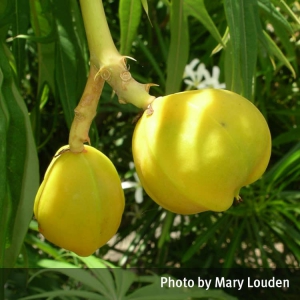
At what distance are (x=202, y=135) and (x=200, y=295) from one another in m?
0.66

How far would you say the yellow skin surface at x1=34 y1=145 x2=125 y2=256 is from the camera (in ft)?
1.42

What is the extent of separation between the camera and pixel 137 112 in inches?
49.7

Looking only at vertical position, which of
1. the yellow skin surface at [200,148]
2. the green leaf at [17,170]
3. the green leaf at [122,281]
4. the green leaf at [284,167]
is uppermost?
the yellow skin surface at [200,148]

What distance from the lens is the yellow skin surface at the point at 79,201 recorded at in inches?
17.0

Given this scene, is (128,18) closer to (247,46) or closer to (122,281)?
(247,46)

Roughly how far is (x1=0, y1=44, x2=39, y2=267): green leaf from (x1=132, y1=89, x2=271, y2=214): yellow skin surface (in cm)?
15

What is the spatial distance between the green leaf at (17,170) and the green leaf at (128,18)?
0.15 m

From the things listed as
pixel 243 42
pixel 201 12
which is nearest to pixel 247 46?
pixel 243 42

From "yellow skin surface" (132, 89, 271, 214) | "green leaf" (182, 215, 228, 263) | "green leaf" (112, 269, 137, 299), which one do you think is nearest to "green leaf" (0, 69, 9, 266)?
"yellow skin surface" (132, 89, 271, 214)

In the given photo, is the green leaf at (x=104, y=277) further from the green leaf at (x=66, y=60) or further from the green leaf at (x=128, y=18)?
the green leaf at (x=128, y=18)

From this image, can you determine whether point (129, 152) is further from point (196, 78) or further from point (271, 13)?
point (271, 13)

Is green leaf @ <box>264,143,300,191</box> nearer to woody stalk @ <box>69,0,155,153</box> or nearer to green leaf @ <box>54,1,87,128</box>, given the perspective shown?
green leaf @ <box>54,1,87,128</box>

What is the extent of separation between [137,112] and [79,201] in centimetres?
84

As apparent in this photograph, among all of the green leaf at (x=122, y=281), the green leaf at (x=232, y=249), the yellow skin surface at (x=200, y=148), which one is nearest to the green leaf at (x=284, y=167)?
the green leaf at (x=232, y=249)
